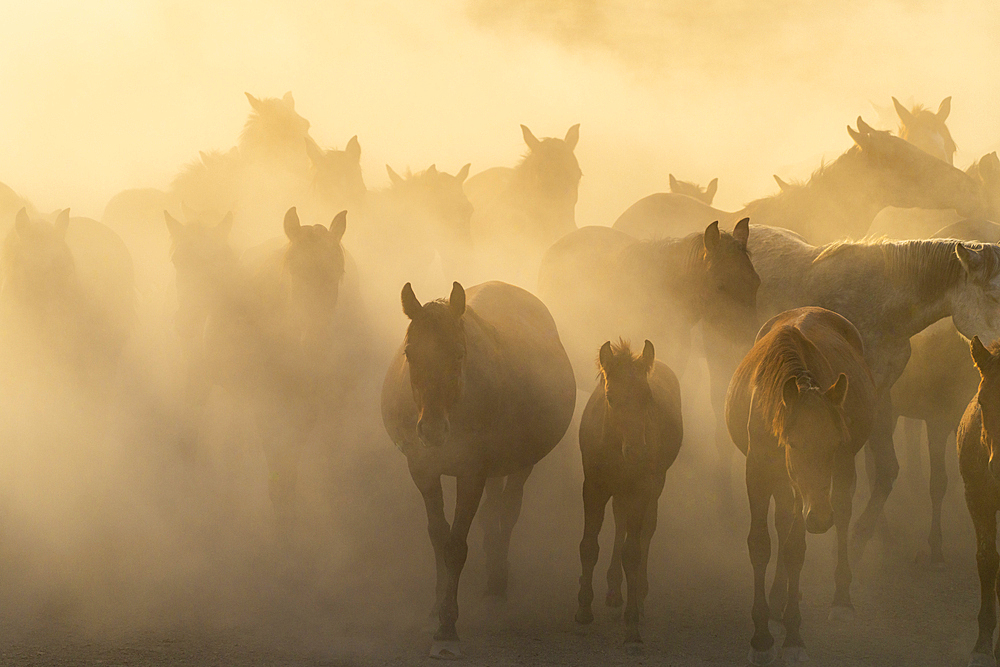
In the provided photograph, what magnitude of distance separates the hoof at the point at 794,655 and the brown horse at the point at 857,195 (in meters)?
5.27

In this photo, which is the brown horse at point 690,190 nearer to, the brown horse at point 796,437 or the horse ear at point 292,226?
the brown horse at point 796,437

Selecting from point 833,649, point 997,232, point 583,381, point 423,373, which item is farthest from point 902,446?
point 423,373

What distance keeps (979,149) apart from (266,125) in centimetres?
2247

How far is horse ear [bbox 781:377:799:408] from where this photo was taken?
502cm

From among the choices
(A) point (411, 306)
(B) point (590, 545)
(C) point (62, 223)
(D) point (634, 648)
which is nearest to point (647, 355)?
(B) point (590, 545)

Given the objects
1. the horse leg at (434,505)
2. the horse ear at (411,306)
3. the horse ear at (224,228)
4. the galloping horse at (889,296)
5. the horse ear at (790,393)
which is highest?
the horse ear at (224,228)

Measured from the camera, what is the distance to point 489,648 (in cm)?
573

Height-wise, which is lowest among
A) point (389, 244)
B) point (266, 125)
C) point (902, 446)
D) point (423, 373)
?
point (423, 373)

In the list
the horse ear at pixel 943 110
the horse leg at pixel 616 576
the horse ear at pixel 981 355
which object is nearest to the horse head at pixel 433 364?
the horse leg at pixel 616 576

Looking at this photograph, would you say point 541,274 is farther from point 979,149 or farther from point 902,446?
point 979,149

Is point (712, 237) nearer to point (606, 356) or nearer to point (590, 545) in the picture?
point (606, 356)

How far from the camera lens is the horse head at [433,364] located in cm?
529

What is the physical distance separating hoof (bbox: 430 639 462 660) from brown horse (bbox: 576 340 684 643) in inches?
37.1

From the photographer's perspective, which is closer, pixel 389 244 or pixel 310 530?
pixel 310 530
